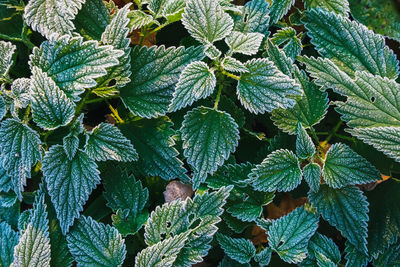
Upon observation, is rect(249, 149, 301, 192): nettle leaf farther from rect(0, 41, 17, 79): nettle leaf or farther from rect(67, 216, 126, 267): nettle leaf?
rect(0, 41, 17, 79): nettle leaf

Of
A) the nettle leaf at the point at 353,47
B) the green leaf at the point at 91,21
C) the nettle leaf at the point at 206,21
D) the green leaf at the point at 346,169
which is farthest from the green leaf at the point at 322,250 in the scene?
the green leaf at the point at 91,21

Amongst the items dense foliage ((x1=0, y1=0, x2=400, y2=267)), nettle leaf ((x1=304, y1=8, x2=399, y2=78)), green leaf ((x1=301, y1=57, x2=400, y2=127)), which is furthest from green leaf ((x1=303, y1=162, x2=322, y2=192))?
nettle leaf ((x1=304, y1=8, x2=399, y2=78))

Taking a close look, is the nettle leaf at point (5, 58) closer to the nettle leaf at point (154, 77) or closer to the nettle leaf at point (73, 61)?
the nettle leaf at point (73, 61)

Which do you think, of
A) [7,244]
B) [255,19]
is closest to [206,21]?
[255,19]

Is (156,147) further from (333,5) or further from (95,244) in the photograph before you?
(333,5)

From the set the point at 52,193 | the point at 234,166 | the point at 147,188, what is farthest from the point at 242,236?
the point at 52,193

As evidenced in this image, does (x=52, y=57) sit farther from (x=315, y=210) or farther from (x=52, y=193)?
(x=315, y=210)
